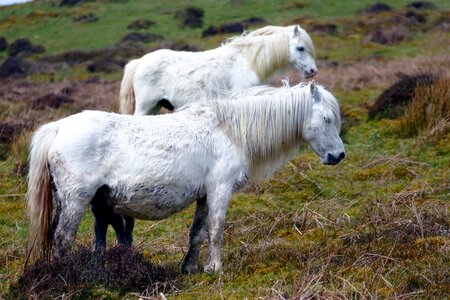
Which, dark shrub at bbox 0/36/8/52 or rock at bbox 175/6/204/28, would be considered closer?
dark shrub at bbox 0/36/8/52

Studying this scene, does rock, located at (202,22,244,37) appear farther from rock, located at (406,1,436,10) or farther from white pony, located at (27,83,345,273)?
white pony, located at (27,83,345,273)

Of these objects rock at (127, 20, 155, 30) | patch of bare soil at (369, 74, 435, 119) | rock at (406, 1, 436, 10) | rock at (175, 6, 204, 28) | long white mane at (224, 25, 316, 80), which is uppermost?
long white mane at (224, 25, 316, 80)

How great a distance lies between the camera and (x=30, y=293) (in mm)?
5000

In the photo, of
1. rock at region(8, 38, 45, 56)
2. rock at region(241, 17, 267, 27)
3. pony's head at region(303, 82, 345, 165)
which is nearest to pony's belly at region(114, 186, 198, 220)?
pony's head at region(303, 82, 345, 165)

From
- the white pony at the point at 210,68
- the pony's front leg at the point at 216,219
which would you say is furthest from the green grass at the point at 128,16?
the pony's front leg at the point at 216,219

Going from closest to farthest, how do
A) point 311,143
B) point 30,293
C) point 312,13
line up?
1. point 30,293
2. point 311,143
3. point 312,13

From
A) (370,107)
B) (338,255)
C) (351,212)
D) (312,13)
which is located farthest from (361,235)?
(312,13)

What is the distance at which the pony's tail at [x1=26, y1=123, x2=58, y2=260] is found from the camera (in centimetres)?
550

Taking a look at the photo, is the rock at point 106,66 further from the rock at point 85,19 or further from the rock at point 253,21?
the rock at point 85,19

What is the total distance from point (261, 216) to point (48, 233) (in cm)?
289

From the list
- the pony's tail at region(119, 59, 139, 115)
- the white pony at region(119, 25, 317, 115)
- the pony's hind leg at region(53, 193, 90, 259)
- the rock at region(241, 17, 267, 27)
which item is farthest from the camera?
the rock at region(241, 17, 267, 27)

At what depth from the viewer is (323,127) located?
611 centimetres

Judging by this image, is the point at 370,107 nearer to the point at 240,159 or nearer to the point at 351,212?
the point at 351,212

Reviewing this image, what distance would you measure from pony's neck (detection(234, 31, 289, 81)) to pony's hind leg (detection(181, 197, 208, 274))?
13.0 feet
